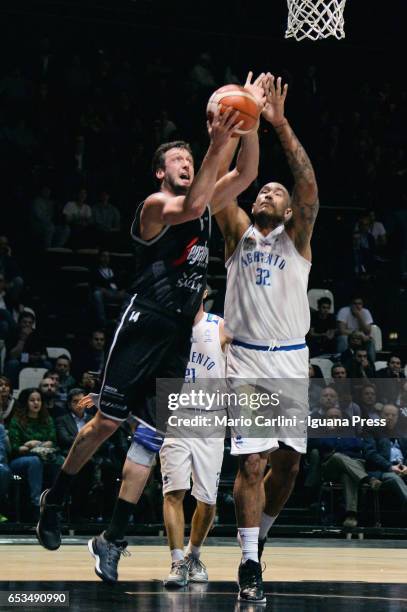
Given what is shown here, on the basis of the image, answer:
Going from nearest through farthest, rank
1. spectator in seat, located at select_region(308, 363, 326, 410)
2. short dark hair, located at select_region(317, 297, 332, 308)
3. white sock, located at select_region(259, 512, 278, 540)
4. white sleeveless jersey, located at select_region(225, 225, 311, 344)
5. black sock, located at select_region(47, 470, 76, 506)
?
black sock, located at select_region(47, 470, 76, 506) → white sleeveless jersey, located at select_region(225, 225, 311, 344) → white sock, located at select_region(259, 512, 278, 540) → spectator in seat, located at select_region(308, 363, 326, 410) → short dark hair, located at select_region(317, 297, 332, 308)

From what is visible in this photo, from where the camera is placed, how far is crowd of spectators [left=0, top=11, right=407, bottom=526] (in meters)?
12.3

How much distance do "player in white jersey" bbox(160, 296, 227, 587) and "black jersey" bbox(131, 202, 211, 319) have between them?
1.72 metres

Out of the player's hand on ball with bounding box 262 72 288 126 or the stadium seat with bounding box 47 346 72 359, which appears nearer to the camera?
the player's hand on ball with bounding box 262 72 288 126

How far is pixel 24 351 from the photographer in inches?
547

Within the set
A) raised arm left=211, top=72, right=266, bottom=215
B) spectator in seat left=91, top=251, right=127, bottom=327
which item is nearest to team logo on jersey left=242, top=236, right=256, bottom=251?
raised arm left=211, top=72, right=266, bottom=215

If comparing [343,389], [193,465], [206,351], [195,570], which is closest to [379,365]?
[343,389]

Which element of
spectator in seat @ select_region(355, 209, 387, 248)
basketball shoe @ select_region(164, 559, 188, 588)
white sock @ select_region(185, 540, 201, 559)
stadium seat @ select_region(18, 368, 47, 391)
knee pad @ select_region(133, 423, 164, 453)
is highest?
spectator in seat @ select_region(355, 209, 387, 248)

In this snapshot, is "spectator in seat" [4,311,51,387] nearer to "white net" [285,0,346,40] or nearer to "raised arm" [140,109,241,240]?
"white net" [285,0,346,40]

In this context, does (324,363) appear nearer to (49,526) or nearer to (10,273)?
(10,273)

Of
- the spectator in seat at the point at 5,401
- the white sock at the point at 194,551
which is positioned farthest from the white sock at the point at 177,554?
the spectator in seat at the point at 5,401

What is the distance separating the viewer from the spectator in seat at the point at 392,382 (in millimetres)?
13477

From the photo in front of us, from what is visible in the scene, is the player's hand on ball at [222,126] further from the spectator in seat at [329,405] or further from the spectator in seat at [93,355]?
the spectator in seat at [93,355]

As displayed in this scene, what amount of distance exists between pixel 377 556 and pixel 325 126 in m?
10.0

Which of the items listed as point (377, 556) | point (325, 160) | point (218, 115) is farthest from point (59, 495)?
point (325, 160)
